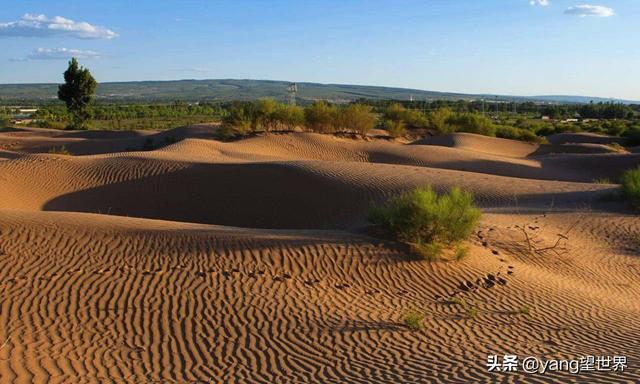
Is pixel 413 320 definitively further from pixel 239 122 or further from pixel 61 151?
pixel 239 122

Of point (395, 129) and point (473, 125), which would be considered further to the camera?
point (473, 125)

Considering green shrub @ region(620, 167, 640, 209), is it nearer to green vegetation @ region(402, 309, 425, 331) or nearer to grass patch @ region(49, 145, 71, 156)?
green vegetation @ region(402, 309, 425, 331)

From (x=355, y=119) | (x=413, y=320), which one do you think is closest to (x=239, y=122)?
(x=355, y=119)

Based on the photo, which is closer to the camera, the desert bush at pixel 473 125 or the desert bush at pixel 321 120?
the desert bush at pixel 321 120

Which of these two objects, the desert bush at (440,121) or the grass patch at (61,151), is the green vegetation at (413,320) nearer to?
the grass patch at (61,151)

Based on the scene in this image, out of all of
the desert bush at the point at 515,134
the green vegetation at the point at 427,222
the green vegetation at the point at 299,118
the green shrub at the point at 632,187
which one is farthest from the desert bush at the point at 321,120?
the green vegetation at the point at 427,222

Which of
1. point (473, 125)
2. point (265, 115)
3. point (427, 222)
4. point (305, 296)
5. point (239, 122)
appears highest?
point (265, 115)
